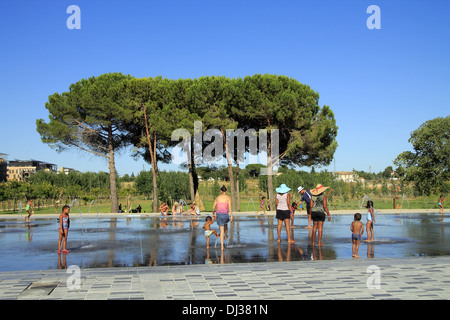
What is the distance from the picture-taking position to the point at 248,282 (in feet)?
23.6

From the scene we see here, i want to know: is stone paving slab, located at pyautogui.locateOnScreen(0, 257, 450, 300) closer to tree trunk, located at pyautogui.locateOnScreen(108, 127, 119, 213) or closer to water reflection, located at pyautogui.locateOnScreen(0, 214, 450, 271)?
water reflection, located at pyautogui.locateOnScreen(0, 214, 450, 271)

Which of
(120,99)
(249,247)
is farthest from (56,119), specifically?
(249,247)

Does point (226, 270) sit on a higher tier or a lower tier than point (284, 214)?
lower

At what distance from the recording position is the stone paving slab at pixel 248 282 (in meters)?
6.25

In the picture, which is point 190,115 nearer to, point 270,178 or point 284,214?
point 270,178

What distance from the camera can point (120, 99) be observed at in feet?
120

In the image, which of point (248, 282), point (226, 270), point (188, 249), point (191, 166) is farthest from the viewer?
point (191, 166)

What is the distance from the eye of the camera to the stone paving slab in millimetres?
6250

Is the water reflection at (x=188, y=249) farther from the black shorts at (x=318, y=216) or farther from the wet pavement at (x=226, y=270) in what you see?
the black shorts at (x=318, y=216)

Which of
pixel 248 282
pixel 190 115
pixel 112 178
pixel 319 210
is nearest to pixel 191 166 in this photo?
pixel 190 115

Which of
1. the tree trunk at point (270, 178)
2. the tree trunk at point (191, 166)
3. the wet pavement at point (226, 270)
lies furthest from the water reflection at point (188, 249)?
the tree trunk at point (191, 166)

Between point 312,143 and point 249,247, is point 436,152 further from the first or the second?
point 249,247

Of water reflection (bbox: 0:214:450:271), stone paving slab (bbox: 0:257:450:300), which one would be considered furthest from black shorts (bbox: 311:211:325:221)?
stone paving slab (bbox: 0:257:450:300)

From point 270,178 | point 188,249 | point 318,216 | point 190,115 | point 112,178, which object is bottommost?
point 188,249
